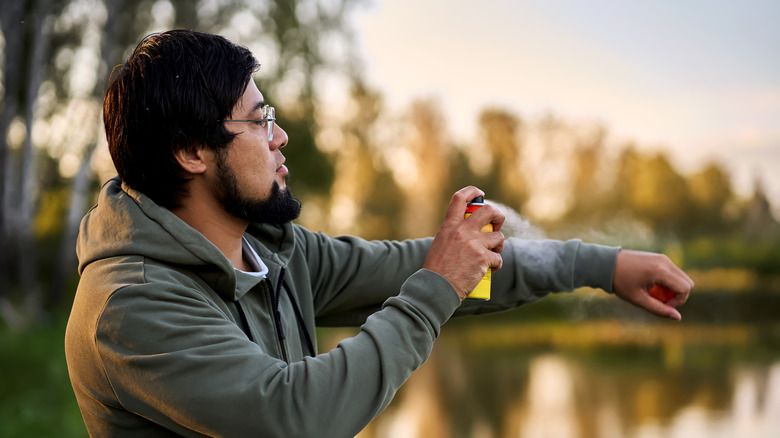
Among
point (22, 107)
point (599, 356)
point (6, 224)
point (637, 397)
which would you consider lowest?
point (599, 356)

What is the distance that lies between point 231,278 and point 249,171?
263mm

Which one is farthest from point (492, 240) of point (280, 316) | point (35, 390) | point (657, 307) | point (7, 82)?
point (7, 82)

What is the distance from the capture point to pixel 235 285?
152 centimetres

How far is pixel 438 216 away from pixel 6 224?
305 inches

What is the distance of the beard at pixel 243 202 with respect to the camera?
163 cm

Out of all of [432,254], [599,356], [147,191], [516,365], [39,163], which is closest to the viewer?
[432,254]

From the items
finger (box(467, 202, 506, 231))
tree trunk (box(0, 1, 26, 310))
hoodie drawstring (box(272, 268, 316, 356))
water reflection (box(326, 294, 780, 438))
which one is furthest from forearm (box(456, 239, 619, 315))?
tree trunk (box(0, 1, 26, 310))

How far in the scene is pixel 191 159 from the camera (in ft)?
5.31

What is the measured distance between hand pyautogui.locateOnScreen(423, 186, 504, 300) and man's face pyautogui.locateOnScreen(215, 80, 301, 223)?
405 millimetres

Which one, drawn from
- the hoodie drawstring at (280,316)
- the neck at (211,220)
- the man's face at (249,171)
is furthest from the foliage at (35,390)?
the man's face at (249,171)

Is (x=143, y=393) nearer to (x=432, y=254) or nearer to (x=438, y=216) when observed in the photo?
(x=432, y=254)

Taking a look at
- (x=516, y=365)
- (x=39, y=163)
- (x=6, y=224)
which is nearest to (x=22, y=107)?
(x=39, y=163)

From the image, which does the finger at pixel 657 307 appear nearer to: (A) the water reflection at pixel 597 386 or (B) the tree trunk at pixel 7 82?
(A) the water reflection at pixel 597 386

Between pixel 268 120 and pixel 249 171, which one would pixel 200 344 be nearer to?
pixel 249 171
